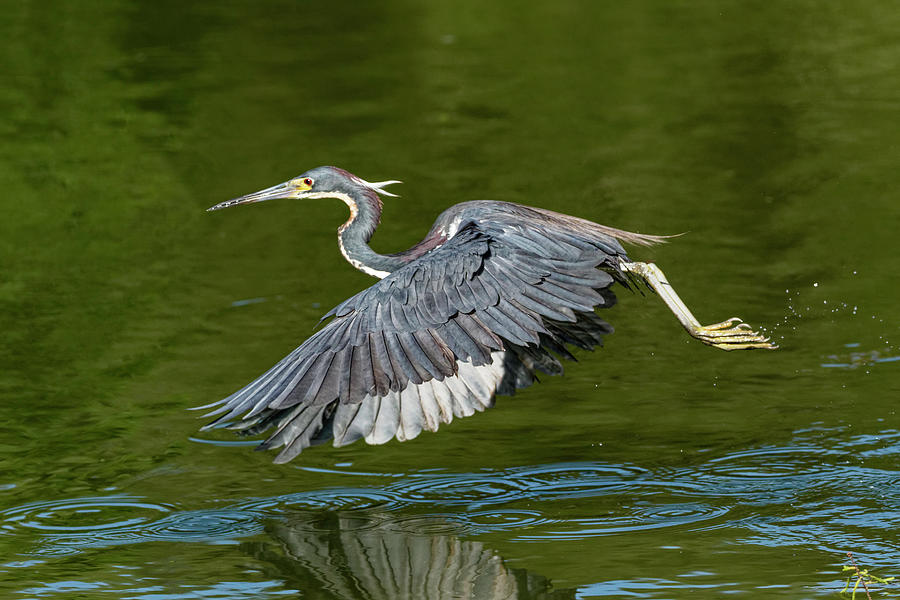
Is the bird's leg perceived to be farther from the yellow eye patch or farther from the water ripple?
the yellow eye patch

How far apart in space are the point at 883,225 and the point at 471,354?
20.5 feet

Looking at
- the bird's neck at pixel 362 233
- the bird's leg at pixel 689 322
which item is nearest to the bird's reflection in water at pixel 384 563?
the bird's neck at pixel 362 233

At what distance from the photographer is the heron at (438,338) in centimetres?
615

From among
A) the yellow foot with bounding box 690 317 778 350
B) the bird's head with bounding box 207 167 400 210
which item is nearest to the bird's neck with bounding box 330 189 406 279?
the bird's head with bounding box 207 167 400 210

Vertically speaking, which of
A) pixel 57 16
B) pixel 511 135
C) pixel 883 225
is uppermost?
pixel 57 16

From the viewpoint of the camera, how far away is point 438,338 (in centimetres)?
629

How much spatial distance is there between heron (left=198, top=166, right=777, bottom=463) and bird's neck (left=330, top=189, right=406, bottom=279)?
1.94 feet

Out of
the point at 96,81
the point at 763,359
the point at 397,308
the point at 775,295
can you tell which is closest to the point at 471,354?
the point at 397,308

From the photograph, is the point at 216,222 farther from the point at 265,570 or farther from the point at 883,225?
the point at 265,570

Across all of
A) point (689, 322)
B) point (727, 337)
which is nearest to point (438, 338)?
point (689, 322)

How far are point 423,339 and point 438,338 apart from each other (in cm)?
7

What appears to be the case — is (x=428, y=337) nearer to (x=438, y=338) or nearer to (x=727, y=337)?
(x=438, y=338)

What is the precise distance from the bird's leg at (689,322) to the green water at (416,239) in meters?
0.58

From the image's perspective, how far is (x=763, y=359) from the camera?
9.23 m
